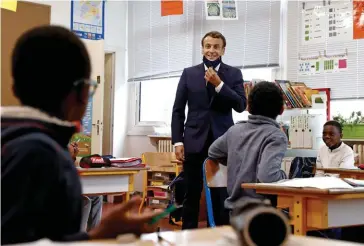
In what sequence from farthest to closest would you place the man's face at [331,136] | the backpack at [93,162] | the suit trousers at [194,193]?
the man's face at [331,136] → the backpack at [93,162] → the suit trousers at [194,193]

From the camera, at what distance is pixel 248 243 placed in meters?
0.85

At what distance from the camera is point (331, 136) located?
490 cm

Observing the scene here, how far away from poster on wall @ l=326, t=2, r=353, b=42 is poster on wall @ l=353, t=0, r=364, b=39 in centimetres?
4

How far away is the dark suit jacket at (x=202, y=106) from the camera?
3.35 metres

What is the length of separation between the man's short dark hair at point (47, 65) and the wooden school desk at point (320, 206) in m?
1.33

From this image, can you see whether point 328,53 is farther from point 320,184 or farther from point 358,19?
point 320,184

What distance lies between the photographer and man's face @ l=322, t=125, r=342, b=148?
16.0 ft

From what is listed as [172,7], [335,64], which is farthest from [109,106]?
[335,64]

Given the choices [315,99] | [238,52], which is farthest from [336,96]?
[238,52]

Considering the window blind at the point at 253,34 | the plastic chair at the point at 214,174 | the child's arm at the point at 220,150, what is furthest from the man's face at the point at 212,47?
the window blind at the point at 253,34

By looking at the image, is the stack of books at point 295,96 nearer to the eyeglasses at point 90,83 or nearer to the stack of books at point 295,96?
the stack of books at point 295,96

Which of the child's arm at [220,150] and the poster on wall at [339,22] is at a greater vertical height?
the poster on wall at [339,22]

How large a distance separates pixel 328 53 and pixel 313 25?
38 cm

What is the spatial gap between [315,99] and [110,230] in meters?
4.75
